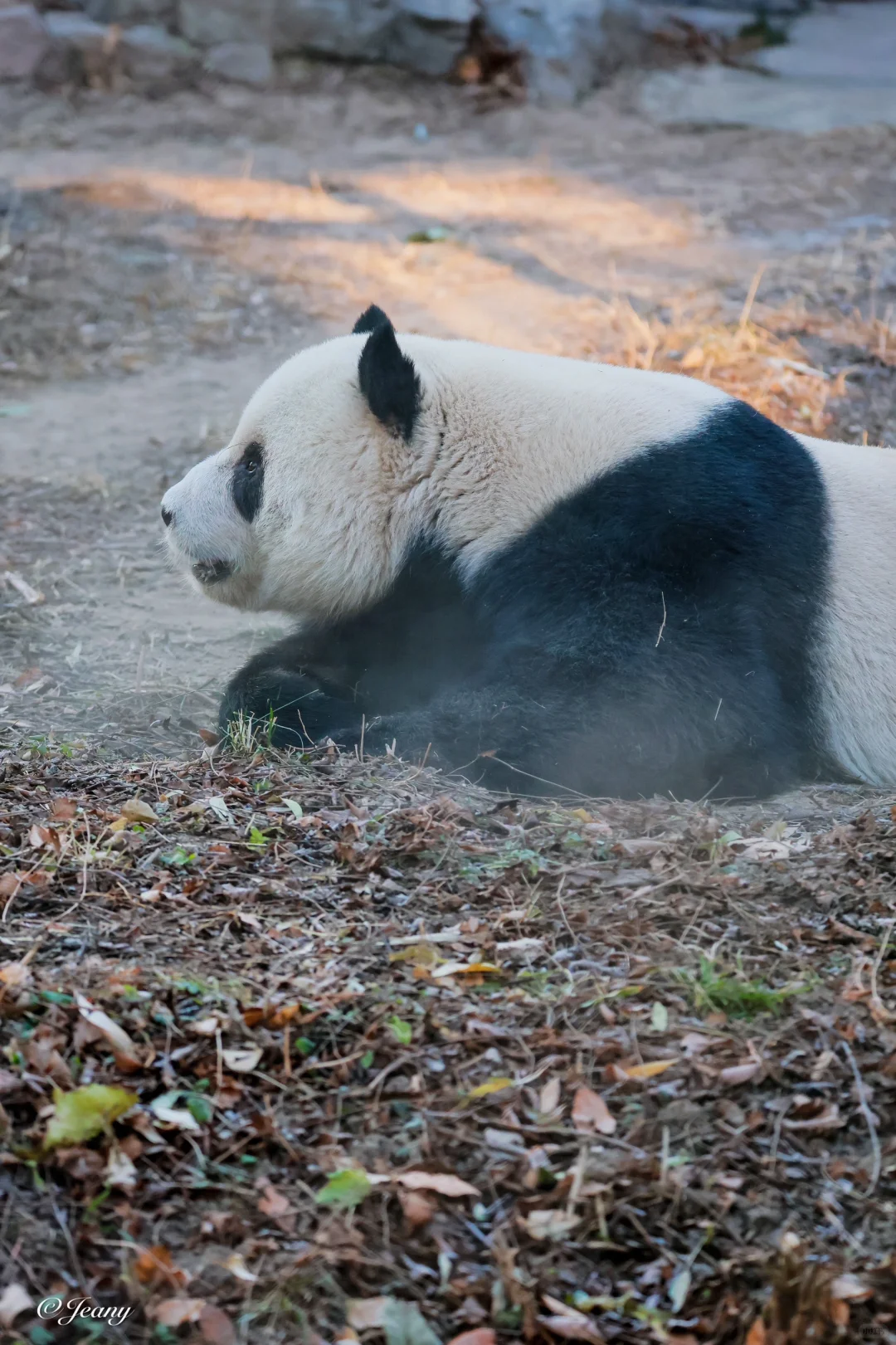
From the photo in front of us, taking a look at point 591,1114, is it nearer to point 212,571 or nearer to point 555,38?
point 212,571

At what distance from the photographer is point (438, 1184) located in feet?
7.80

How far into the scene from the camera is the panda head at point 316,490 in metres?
4.55

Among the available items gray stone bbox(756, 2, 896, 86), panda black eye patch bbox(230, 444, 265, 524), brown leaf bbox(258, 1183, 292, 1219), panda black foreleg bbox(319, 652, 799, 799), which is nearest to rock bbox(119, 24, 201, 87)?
gray stone bbox(756, 2, 896, 86)

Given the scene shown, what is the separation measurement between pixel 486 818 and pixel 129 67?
44.3 feet

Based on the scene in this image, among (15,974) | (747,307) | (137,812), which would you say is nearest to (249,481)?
(137,812)

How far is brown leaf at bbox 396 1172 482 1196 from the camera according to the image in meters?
2.37

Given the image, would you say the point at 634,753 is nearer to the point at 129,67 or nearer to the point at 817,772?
the point at 817,772

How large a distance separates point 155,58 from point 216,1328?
1511 centimetres

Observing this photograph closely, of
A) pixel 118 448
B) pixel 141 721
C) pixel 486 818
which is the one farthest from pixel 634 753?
pixel 118 448

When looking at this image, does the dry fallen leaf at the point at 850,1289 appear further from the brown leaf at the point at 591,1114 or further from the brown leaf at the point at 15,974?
the brown leaf at the point at 15,974

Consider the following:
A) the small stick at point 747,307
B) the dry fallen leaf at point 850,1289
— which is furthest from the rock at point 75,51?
the dry fallen leaf at point 850,1289

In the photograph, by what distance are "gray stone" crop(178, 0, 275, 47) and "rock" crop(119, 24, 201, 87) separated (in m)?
0.20

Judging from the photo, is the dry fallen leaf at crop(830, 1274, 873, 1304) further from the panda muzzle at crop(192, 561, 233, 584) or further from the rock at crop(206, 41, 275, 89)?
the rock at crop(206, 41, 275, 89)

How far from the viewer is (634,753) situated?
410cm
